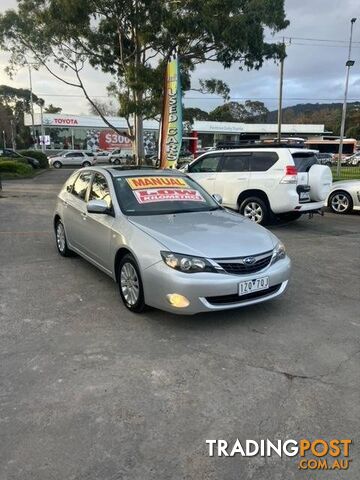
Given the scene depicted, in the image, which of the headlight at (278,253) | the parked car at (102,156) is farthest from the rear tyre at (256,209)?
the parked car at (102,156)

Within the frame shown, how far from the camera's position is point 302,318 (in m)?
4.60

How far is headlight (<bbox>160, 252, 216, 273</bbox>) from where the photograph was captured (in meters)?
4.05

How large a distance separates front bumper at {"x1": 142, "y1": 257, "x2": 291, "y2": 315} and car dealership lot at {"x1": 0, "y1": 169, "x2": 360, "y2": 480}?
28 cm

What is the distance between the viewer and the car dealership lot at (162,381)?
2.54 metres

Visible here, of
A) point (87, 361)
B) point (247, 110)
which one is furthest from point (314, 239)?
point (247, 110)

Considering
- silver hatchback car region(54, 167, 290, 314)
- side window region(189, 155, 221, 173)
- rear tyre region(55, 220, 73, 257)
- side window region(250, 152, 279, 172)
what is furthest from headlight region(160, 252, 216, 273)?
side window region(189, 155, 221, 173)

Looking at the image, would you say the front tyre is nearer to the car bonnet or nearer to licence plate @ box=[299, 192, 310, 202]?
the car bonnet

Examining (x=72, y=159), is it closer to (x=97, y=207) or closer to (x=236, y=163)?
(x=236, y=163)

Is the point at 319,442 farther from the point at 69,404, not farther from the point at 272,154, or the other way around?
the point at 272,154

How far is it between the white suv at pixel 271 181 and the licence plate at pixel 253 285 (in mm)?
5289

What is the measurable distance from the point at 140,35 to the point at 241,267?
56.3ft

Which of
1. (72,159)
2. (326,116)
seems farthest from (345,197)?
(326,116)

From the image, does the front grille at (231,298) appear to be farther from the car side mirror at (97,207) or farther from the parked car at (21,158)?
the parked car at (21,158)

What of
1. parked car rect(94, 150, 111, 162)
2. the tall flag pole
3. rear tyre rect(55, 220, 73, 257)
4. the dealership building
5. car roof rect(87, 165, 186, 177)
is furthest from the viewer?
the dealership building
